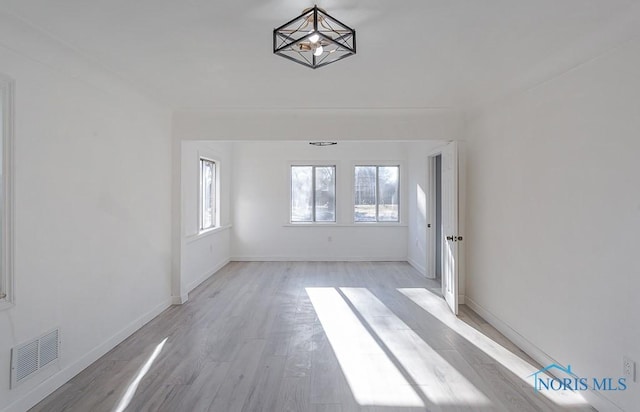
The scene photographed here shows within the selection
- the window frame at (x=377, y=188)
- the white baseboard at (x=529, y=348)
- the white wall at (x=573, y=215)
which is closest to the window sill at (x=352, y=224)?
the window frame at (x=377, y=188)

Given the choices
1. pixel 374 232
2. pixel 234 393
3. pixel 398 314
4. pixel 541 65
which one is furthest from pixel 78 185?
pixel 374 232

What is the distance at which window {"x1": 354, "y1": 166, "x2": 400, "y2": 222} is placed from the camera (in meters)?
7.30

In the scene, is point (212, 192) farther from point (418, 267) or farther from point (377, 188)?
point (418, 267)

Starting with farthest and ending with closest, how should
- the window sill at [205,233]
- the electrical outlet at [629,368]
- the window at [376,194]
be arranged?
the window at [376,194] < the window sill at [205,233] < the electrical outlet at [629,368]

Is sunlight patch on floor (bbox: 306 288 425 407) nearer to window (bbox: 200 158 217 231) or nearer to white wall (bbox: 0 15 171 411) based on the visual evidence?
white wall (bbox: 0 15 171 411)

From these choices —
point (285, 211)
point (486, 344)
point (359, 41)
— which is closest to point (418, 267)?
point (285, 211)

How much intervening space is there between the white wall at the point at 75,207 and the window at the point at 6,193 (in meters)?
0.05

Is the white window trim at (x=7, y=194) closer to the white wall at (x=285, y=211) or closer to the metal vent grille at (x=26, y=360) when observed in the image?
the metal vent grille at (x=26, y=360)

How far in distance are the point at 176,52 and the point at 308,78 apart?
1.08m

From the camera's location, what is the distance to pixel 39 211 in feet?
7.52

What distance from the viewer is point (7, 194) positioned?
6.81ft

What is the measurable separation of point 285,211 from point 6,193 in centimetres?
532

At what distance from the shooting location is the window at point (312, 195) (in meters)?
7.36

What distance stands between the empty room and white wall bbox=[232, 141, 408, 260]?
258 centimetres
